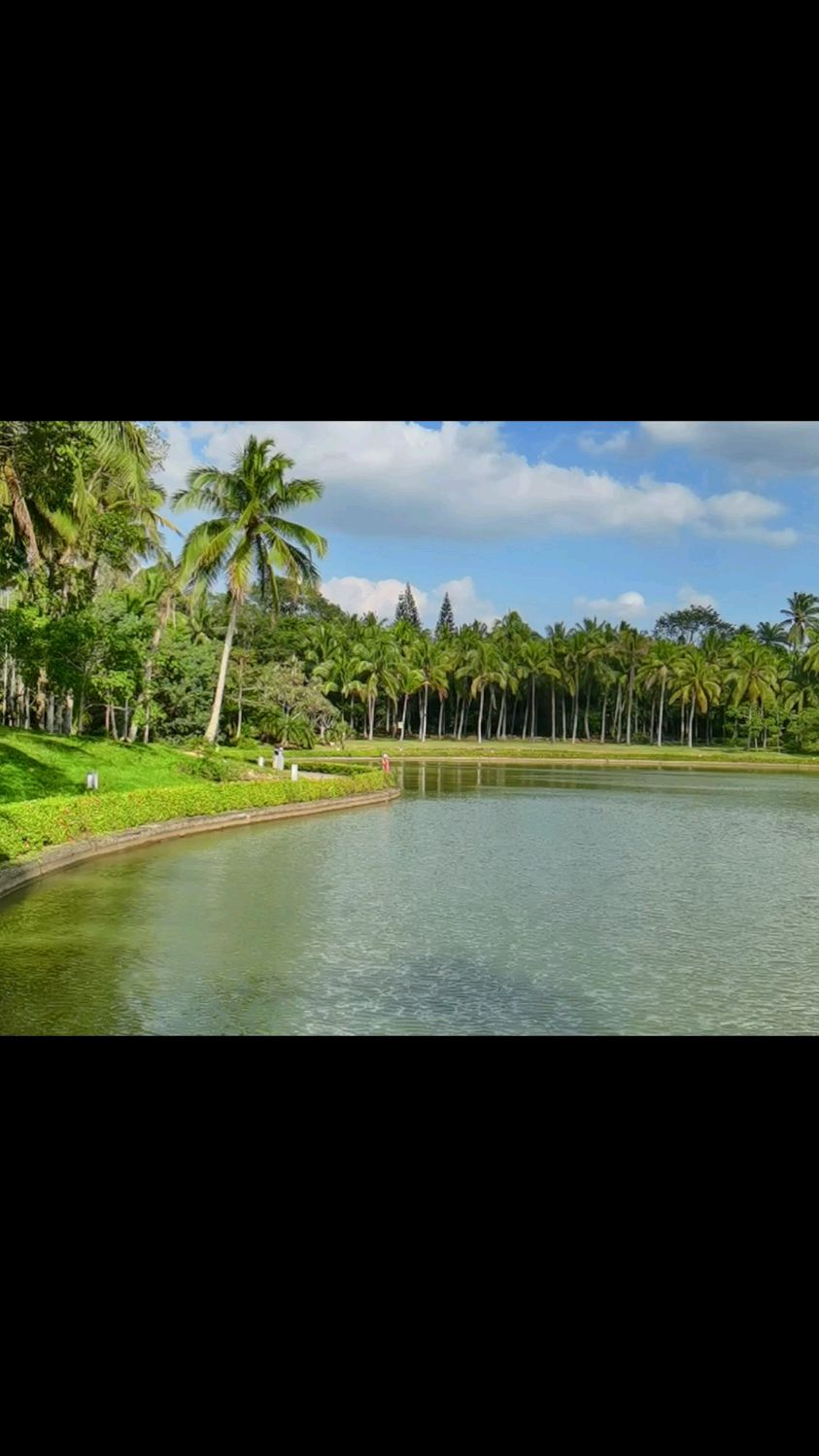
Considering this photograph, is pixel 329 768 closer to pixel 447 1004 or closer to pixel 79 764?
pixel 79 764

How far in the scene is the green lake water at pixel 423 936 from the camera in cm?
691

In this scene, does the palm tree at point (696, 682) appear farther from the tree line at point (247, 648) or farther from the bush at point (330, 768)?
the bush at point (330, 768)

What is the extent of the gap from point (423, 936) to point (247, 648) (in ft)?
91.0

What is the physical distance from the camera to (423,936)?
943 cm

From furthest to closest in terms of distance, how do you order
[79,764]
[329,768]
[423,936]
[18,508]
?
[329,768] → [79,764] → [18,508] → [423,936]

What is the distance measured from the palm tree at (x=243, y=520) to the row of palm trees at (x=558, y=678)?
23.6 m

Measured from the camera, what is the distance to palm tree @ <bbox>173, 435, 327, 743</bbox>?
24828 millimetres

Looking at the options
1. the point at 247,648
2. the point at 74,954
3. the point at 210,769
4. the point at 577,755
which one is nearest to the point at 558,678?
the point at 577,755

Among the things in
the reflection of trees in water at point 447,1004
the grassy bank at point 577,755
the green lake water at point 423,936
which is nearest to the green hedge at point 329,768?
the green lake water at point 423,936

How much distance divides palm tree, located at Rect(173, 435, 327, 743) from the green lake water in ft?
29.5
